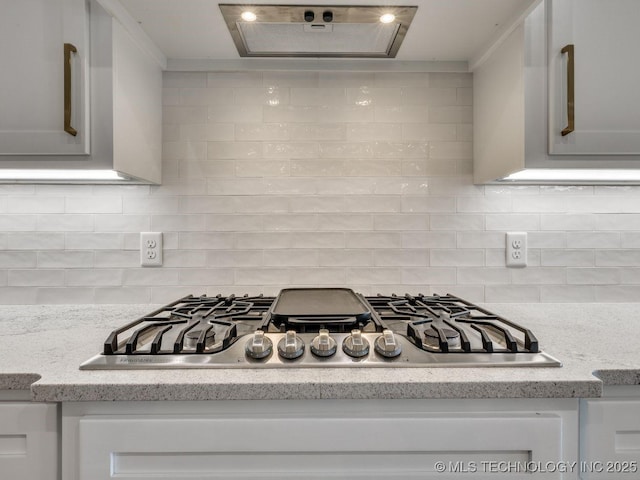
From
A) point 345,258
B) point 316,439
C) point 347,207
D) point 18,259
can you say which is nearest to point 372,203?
point 347,207

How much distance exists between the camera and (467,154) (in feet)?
4.60

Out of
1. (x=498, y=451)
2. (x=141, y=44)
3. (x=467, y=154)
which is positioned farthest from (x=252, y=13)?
(x=498, y=451)

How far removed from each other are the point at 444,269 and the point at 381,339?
2.43ft

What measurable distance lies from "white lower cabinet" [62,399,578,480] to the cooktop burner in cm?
8

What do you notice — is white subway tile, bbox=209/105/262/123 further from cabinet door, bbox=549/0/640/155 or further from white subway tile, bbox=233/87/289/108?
cabinet door, bbox=549/0/640/155

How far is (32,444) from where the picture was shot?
0.68m

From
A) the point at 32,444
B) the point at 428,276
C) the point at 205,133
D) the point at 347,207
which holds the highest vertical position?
the point at 205,133

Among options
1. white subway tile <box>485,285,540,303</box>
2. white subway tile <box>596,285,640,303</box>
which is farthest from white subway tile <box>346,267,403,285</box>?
white subway tile <box>596,285,640,303</box>

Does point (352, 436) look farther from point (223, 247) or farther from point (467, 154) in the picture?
point (467, 154)

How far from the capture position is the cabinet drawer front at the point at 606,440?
680 millimetres

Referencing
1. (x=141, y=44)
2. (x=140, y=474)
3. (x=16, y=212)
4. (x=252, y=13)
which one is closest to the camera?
(x=140, y=474)

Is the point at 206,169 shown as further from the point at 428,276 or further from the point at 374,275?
the point at 428,276

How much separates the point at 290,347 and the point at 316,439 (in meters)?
0.16

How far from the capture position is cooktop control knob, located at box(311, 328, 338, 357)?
72cm
